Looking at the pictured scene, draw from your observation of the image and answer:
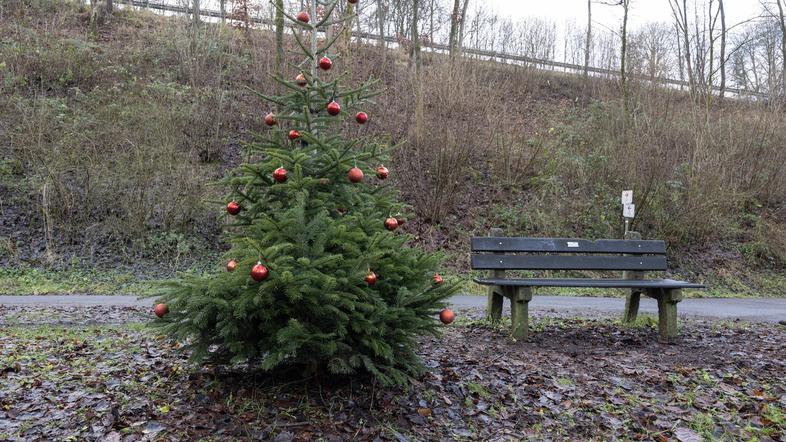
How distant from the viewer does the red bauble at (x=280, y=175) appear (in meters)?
3.93

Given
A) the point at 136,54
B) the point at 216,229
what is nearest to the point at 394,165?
the point at 216,229

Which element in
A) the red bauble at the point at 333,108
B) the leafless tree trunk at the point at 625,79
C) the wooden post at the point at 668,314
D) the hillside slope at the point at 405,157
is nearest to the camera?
the red bauble at the point at 333,108

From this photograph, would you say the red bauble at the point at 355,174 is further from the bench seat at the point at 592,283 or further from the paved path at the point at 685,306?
the paved path at the point at 685,306

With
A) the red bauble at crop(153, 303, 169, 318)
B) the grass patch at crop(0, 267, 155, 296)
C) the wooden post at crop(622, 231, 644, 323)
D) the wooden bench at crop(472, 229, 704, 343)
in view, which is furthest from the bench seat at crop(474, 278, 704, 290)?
the grass patch at crop(0, 267, 155, 296)

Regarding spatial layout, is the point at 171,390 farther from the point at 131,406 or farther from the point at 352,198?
the point at 352,198

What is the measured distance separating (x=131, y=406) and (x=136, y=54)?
18.2 meters

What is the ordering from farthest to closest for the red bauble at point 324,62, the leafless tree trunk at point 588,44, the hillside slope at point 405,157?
1. the leafless tree trunk at point 588,44
2. the hillside slope at point 405,157
3. the red bauble at point 324,62

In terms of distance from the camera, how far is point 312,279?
3506 millimetres

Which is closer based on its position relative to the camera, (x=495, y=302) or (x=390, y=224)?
(x=390, y=224)

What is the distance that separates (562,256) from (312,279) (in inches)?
172

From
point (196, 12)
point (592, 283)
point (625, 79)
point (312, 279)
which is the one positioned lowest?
point (592, 283)

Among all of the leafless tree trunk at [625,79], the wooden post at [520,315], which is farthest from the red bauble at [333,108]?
the leafless tree trunk at [625,79]

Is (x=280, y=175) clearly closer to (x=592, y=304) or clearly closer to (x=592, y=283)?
(x=592, y=283)

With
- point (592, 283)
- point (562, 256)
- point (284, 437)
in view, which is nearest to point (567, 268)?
point (562, 256)
